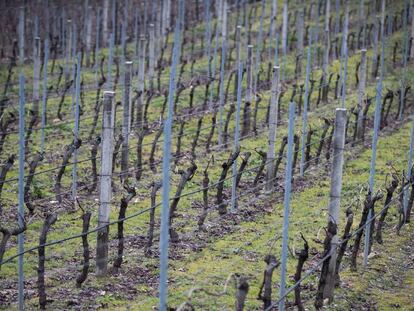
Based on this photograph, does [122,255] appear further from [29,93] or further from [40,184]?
[29,93]

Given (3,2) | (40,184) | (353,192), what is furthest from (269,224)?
(3,2)

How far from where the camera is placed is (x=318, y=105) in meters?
17.6

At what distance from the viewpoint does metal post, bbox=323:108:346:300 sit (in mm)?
7930

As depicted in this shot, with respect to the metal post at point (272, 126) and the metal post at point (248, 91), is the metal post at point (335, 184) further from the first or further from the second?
the metal post at point (248, 91)

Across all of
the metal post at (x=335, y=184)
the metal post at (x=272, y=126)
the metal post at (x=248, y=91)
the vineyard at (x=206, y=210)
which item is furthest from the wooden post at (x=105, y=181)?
the metal post at (x=248, y=91)

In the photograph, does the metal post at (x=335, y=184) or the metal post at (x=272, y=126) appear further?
the metal post at (x=272, y=126)

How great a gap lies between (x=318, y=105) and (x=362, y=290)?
9.44 meters

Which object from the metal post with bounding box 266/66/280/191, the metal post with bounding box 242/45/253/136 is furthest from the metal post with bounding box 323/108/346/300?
the metal post with bounding box 242/45/253/136

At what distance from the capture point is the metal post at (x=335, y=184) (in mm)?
7930

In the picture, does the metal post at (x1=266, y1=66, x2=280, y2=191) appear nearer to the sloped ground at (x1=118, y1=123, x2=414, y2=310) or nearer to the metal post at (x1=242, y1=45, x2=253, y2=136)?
the sloped ground at (x1=118, y1=123, x2=414, y2=310)

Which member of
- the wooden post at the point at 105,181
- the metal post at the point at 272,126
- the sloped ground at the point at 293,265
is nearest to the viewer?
the sloped ground at the point at 293,265

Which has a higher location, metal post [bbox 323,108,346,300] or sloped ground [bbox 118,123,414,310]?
metal post [bbox 323,108,346,300]

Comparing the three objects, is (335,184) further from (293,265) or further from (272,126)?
A: (272,126)

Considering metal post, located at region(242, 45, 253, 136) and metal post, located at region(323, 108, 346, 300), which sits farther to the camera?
metal post, located at region(242, 45, 253, 136)
